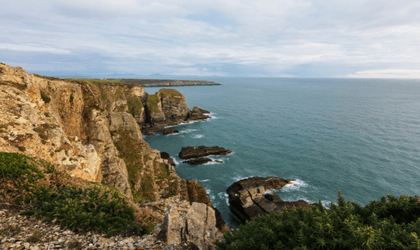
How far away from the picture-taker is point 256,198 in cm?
3925

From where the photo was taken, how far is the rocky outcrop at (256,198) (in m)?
36.3

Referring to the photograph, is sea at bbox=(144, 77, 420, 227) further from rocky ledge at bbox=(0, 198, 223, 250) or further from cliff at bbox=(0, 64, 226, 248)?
rocky ledge at bbox=(0, 198, 223, 250)

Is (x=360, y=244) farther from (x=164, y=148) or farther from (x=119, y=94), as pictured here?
(x=119, y=94)

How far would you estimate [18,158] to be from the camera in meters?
11.2

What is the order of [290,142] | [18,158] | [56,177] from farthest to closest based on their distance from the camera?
1. [290,142]
2. [56,177]
3. [18,158]

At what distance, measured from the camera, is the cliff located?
1412 centimetres

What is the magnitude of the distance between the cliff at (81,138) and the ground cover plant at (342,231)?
4131mm

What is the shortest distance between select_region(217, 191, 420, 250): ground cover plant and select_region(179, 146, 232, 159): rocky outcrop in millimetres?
50464

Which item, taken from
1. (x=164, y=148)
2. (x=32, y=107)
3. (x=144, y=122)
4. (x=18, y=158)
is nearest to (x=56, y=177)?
(x=18, y=158)

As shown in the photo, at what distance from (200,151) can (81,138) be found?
130ft

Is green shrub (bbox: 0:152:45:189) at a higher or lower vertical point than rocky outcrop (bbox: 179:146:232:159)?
higher

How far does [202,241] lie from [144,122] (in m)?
93.1

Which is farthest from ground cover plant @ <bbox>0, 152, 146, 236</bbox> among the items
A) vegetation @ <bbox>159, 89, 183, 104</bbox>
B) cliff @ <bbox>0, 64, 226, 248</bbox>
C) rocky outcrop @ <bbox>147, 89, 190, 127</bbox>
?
vegetation @ <bbox>159, 89, 183, 104</bbox>

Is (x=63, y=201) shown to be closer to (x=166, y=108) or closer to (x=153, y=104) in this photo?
(x=153, y=104)
